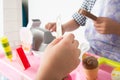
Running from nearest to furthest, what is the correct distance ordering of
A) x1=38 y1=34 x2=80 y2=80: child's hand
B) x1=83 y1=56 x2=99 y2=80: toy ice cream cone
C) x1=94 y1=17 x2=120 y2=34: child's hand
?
x1=38 y1=34 x2=80 y2=80: child's hand, x1=83 y1=56 x2=99 y2=80: toy ice cream cone, x1=94 y1=17 x2=120 y2=34: child's hand

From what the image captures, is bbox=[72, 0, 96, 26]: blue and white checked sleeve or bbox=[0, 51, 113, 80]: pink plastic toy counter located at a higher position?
bbox=[72, 0, 96, 26]: blue and white checked sleeve

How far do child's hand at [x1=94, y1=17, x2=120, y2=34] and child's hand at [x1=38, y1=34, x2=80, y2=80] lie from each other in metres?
0.33

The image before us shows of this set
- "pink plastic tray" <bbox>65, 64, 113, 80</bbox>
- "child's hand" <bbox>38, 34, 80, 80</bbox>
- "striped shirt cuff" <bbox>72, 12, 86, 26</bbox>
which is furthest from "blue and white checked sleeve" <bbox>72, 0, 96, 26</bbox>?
"child's hand" <bbox>38, 34, 80, 80</bbox>

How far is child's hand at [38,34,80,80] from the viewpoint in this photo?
0.36 meters

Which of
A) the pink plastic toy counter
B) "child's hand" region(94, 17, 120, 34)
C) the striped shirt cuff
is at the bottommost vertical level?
the pink plastic toy counter

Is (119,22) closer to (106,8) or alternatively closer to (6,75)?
(106,8)

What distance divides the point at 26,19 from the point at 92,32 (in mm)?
902

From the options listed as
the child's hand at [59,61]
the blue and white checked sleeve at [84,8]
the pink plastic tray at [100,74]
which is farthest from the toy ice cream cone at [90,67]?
the blue and white checked sleeve at [84,8]

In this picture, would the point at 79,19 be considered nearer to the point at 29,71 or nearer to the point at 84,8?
the point at 84,8

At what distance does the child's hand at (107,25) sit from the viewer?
68 centimetres

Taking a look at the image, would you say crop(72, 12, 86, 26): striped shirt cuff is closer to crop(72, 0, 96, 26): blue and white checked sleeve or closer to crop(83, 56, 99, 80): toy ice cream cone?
crop(72, 0, 96, 26): blue and white checked sleeve

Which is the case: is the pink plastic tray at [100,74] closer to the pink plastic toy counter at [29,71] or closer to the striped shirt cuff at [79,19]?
the pink plastic toy counter at [29,71]

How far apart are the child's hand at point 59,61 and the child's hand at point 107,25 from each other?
1.07ft

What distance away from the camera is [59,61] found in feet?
1.20
